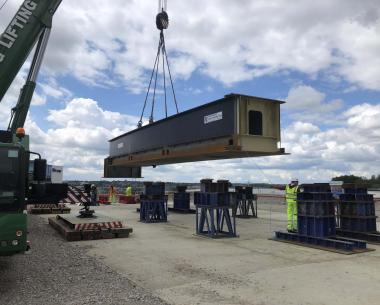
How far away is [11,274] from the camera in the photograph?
7.75 metres

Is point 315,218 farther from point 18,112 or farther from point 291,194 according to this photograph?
point 18,112

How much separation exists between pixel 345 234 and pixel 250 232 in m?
3.27

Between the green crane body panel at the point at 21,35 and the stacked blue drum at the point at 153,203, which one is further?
the stacked blue drum at the point at 153,203

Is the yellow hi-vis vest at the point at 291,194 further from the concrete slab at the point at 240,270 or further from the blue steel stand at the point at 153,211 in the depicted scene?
the blue steel stand at the point at 153,211

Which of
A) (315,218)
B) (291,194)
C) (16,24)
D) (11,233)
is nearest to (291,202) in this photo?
(291,194)

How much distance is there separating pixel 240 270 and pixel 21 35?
8939 millimetres

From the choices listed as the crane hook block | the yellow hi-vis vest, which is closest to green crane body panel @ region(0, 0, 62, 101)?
the crane hook block

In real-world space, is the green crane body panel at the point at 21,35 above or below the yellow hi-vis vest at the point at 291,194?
above

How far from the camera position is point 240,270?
8.17 meters

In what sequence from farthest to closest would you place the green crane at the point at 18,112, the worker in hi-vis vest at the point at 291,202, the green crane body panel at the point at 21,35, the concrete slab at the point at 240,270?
the worker in hi-vis vest at the point at 291,202 → the green crane body panel at the point at 21,35 → the concrete slab at the point at 240,270 → the green crane at the point at 18,112

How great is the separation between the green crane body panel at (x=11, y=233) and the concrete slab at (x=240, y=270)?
217 cm

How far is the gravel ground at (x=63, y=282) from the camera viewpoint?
20.2 feet

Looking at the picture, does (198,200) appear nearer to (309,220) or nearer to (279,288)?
(309,220)

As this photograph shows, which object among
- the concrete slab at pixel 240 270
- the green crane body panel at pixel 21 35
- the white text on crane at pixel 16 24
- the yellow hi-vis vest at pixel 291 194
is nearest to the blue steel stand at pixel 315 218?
the concrete slab at pixel 240 270
